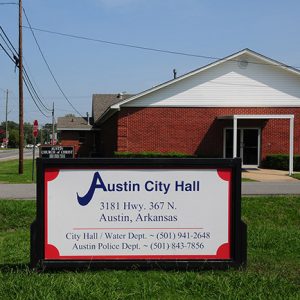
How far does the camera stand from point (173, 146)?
2791 centimetres

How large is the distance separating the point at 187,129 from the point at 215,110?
1888mm

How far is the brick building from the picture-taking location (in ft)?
91.2

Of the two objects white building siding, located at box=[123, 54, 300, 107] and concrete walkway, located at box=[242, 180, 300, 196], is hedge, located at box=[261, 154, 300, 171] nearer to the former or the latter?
white building siding, located at box=[123, 54, 300, 107]

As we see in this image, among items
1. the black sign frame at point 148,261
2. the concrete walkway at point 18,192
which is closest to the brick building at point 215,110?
the concrete walkway at point 18,192

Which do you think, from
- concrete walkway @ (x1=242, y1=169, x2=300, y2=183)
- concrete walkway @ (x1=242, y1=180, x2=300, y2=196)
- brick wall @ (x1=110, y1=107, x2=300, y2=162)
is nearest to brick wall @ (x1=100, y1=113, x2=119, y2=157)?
brick wall @ (x1=110, y1=107, x2=300, y2=162)

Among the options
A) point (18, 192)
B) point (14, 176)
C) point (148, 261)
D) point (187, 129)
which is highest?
point (187, 129)

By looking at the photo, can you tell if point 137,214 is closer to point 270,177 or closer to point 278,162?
point 270,177

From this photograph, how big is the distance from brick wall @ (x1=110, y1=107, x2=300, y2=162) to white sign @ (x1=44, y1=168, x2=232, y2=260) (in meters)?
22.6

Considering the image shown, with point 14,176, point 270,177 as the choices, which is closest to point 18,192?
point 14,176

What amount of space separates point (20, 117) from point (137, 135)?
21.1 feet

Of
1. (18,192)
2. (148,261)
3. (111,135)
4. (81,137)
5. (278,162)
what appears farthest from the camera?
(81,137)

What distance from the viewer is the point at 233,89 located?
2783cm

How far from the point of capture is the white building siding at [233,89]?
91.1 feet

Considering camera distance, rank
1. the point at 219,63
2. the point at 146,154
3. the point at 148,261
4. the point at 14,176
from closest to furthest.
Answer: the point at 148,261 → the point at 14,176 → the point at 146,154 → the point at 219,63
